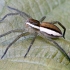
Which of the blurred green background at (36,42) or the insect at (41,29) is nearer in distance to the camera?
the blurred green background at (36,42)

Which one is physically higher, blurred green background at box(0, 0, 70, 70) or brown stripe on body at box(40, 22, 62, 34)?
brown stripe on body at box(40, 22, 62, 34)

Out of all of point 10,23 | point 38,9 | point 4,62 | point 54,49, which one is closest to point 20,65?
point 4,62

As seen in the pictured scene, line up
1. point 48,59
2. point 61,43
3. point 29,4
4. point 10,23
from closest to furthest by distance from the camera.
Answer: point 48,59, point 61,43, point 10,23, point 29,4

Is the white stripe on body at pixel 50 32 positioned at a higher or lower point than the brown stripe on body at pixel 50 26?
lower

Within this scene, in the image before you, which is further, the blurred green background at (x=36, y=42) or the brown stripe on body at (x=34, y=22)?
the brown stripe on body at (x=34, y=22)

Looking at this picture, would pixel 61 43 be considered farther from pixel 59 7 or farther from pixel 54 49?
pixel 59 7

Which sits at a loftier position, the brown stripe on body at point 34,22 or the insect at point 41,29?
the brown stripe on body at point 34,22

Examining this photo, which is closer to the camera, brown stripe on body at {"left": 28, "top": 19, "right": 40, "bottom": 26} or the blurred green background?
the blurred green background

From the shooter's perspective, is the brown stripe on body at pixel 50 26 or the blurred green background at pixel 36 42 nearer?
the blurred green background at pixel 36 42
